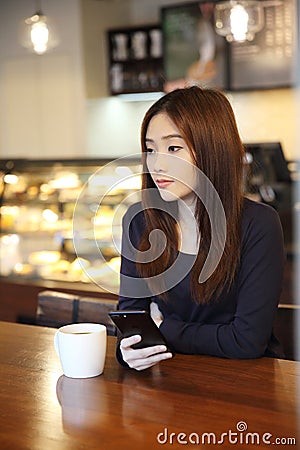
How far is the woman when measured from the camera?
5.62ft

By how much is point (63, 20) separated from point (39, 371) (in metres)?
4.12

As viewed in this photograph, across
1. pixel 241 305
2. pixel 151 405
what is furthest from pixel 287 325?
pixel 151 405

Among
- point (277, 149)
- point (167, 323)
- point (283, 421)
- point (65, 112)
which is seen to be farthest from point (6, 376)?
point (65, 112)

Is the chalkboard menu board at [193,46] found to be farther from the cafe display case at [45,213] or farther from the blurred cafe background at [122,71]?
the cafe display case at [45,213]

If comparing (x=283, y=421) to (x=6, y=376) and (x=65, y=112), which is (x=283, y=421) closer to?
(x=6, y=376)

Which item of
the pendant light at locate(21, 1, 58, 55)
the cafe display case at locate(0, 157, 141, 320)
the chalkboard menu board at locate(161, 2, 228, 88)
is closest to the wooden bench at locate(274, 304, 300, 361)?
the cafe display case at locate(0, 157, 141, 320)

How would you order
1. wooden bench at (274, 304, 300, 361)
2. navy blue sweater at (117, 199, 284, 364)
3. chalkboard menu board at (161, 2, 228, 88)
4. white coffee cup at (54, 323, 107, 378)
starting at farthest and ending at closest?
1. chalkboard menu board at (161, 2, 228, 88)
2. wooden bench at (274, 304, 300, 361)
3. navy blue sweater at (117, 199, 284, 364)
4. white coffee cup at (54, 323, 107, 378)

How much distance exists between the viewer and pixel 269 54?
511cm

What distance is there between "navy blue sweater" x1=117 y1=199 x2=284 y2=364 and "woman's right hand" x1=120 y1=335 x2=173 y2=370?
7 cm

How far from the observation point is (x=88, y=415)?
4.27 ft

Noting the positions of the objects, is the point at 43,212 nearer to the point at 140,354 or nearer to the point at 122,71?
the point at 122,71

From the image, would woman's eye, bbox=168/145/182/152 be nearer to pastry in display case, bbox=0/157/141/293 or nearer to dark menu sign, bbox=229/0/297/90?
pastry in display case, bbox=0/157/141/293

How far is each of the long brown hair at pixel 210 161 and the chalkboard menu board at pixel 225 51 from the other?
3.41 m

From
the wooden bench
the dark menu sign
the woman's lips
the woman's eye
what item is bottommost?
the wooden bench
